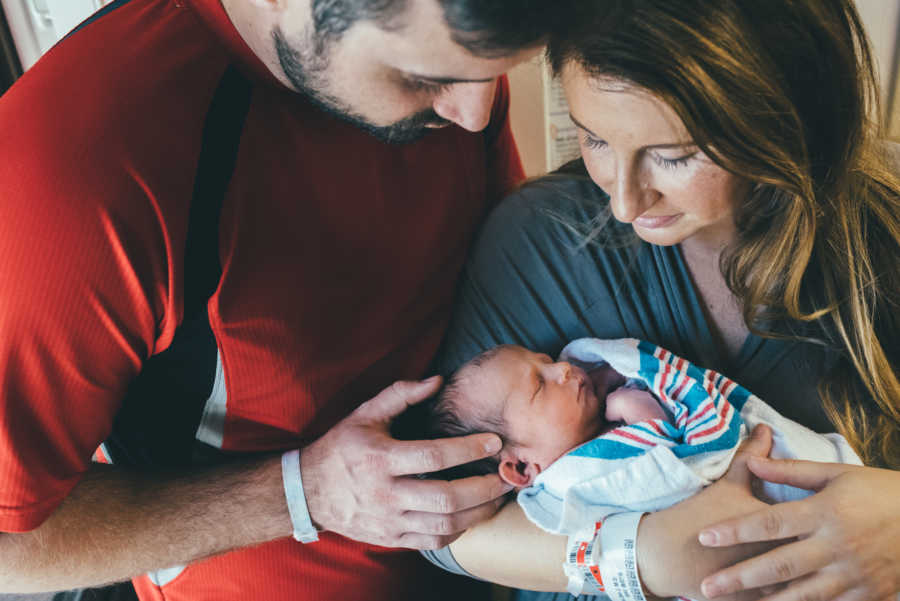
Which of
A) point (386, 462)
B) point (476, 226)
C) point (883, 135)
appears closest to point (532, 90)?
point (476, 226)

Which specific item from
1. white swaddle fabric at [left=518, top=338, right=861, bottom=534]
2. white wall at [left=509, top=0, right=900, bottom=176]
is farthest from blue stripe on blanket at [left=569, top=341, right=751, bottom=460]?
white wall at [left=509, top=0, right=900, bottom=176]

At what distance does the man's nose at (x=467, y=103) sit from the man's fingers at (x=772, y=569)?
81cm

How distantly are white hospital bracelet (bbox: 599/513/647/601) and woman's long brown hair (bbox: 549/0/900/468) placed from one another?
485 mm

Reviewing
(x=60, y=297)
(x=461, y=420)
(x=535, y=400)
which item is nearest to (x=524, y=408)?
(x=535, y=400)

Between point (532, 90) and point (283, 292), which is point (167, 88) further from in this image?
point (532, 90)

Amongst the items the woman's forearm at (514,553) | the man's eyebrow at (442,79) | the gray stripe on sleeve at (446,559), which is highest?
the man's eyebrow at (442,79)

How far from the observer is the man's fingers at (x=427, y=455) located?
1162mm

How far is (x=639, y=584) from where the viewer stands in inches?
43.0

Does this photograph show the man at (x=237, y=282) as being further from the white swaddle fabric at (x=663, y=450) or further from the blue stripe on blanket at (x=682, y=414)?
the blue stripe on blanket at (x=682, y=414)

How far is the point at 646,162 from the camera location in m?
1.12

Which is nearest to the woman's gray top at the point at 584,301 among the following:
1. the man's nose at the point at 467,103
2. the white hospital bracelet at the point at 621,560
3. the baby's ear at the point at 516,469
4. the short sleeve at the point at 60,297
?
the baby's ear at the point at 516,469

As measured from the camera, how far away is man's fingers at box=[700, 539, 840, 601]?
1.02 metres

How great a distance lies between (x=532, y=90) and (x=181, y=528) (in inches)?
63.8

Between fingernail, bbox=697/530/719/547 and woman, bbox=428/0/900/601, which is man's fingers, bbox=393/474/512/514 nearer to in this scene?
woman, bbox=428/0/900/601
